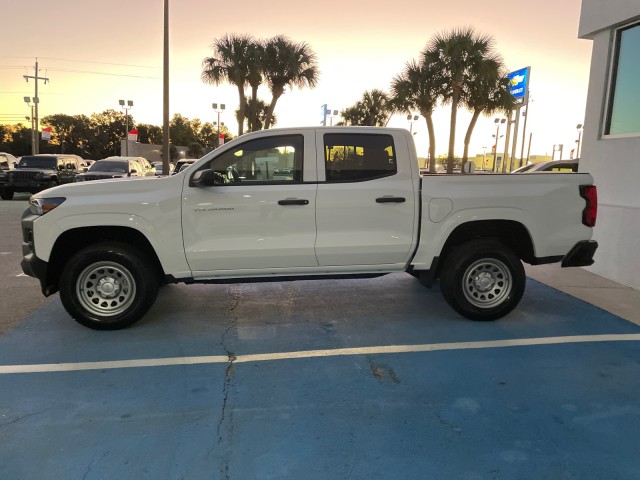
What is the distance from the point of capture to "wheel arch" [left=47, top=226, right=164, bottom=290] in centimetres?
459

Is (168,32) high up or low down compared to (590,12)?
up

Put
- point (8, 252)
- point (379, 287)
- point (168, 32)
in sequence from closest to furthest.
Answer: point (379, 287)
point (8, 252)
point (168, 32)

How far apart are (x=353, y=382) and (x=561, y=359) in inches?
75.3

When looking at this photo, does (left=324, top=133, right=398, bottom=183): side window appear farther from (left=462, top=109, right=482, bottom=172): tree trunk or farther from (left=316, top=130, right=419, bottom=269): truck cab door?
(left=462, top=109, right=482, bottom=172): tree trunk

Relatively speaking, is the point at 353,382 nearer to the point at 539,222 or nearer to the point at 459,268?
the point at 459,268

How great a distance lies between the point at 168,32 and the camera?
1733cm

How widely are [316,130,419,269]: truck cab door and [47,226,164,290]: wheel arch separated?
170cm

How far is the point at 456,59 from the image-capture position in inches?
982

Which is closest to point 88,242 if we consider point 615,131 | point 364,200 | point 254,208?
point 254,208

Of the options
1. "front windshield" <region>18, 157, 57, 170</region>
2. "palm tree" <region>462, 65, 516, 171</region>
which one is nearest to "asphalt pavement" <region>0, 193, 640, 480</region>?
"front windshield" <region>18, 157, 57, 170</region>

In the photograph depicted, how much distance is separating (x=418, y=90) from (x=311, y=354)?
25.7 meters

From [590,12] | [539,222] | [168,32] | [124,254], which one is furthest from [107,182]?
[168,32]

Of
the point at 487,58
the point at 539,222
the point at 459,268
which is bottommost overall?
the point at 459,268

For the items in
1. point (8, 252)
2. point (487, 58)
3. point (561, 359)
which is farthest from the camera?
point (487, 58)
